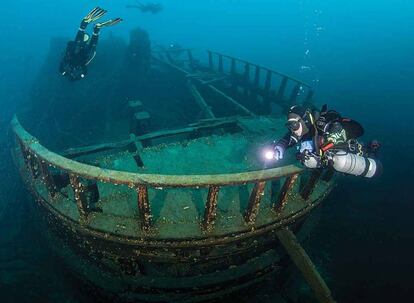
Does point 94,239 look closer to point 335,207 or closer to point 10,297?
point 10,297

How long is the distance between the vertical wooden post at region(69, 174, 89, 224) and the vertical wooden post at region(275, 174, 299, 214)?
8.03 ft

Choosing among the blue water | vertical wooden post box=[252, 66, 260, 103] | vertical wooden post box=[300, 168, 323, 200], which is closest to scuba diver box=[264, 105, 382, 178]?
vertical wooden post box=[300, 168, 323, 200]

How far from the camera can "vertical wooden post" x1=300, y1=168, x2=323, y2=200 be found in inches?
163

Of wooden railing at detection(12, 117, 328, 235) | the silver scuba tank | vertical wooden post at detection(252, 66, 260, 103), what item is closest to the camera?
wooden railing at detection(12, 117, 328, 235)

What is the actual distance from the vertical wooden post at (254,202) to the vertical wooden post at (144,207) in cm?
122

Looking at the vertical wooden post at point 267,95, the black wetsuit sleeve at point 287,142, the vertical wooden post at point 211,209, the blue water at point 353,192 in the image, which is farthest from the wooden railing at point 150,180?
the vertical wooden post at point 267,95

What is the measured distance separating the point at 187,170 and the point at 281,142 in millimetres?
1827

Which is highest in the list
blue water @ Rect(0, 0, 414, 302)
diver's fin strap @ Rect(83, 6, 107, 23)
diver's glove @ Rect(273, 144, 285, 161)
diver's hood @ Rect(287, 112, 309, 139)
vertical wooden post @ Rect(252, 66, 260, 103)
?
diver's fin strap @ Rect(83, 6, 107, 23)

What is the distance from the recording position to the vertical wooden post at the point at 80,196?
11.6 feet

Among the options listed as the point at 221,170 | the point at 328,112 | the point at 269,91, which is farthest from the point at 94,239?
the point at 269,91

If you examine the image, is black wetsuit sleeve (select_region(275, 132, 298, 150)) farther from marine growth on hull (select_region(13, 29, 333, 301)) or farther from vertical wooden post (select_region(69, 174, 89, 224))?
vertical wooden post (select_region(69, 174, 89, 224))

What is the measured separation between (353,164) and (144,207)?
2.42 meters

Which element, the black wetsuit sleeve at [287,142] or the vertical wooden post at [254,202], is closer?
the vertical wooden post at [254,202]

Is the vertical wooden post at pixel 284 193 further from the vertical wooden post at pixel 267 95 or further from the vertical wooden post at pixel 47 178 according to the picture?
the vertical wooden post at pixel 267 95
